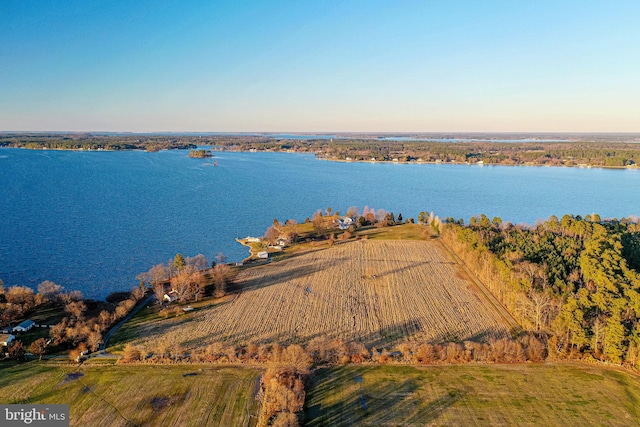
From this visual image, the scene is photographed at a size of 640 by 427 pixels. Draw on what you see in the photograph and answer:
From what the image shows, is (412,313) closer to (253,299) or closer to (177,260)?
(253,299)

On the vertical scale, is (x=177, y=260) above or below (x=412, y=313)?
above

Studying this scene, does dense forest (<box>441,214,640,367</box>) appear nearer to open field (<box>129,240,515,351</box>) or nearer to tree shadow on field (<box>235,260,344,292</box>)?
open field (<box>129,240,515,351</box>)

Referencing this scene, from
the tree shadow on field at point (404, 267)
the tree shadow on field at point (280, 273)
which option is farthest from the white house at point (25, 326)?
the tree shadow on field at point (404, 267)

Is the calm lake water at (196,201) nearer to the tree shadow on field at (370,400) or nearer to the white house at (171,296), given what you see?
the white house at (171,296)

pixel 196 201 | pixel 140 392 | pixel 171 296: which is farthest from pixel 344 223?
pixel 140 392

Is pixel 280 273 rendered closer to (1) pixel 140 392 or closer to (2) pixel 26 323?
(1) pixel 140 392

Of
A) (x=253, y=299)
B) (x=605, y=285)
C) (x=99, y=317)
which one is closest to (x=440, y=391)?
(x=605, y=285)

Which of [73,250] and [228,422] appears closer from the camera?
[228,422]
